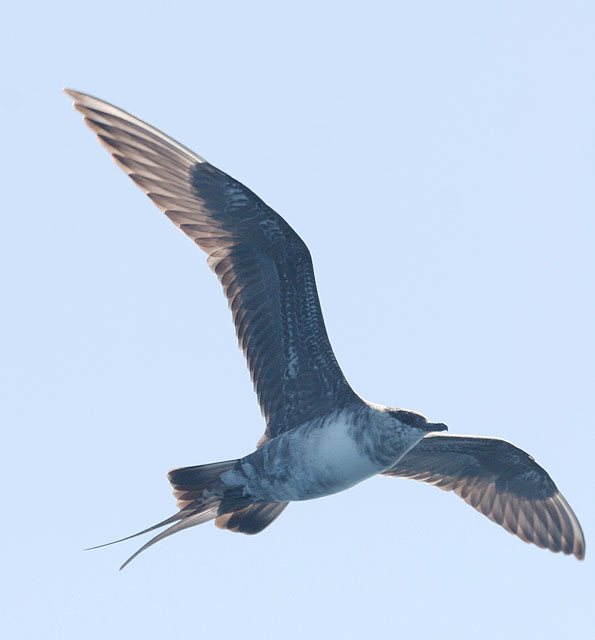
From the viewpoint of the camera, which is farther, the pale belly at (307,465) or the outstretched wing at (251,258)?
the outstretched wing at (251,258)

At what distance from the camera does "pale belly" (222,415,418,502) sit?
407 inches

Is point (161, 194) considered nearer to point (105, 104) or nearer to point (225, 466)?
point (105, 104)

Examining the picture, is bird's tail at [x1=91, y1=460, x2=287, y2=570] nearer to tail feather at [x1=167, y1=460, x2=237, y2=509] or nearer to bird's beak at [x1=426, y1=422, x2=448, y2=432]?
tail feather at [x1=167, y1=460, x2=237, y2=509]

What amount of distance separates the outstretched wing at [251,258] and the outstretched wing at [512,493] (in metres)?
2.22

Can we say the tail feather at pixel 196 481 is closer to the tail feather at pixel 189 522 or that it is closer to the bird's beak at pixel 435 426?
the tail feather at pixel 189 522

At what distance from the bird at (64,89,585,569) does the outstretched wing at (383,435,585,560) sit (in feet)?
6.24

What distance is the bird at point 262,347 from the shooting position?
34.3ft

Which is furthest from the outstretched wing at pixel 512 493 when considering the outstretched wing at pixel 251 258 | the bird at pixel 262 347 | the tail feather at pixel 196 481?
the tail feather at pixel 196 481

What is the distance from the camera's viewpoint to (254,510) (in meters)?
11.3

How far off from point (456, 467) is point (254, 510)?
260cm

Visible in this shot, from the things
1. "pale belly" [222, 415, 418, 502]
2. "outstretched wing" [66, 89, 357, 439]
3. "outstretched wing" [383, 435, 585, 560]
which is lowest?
"outstretched wing" [383, 435, 585, 560]

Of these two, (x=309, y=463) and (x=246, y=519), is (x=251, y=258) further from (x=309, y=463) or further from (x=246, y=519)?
(x=246, y=519)

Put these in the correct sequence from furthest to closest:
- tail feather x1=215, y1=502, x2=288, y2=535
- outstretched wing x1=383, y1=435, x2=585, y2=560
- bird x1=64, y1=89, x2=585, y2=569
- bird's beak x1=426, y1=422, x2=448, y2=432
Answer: outstretched wing x1=383, y1=435, x2=585, y2=560, tail feather x1=215, y1=502, x2=288, y2=535, bird x1=64, y1=89, x2=585, y2=569, bird's beak x1=426, y1=422, x2=448, y2=432

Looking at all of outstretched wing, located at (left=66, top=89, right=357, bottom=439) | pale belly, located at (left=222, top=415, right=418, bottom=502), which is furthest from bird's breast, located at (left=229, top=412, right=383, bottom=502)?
outstretched wing, located at (left=66, top=89, right=357, bottom=439)
